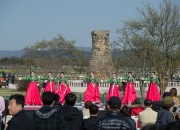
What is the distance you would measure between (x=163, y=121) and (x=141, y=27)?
28063 mm

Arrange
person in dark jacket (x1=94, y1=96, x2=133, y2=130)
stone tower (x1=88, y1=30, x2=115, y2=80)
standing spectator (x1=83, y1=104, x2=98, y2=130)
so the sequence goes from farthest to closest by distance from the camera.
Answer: stone tower (x1=88, y1=30, x2=115, y2=80) → standing spectator (x1=83, y1=104, x2=98, y2=130) → person in dark jacket (x1=94, y1=96, x2=133, y2=130)

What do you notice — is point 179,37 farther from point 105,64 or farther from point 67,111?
point 67,111

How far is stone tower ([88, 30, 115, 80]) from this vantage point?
45719 millimetres

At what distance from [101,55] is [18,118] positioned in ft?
130

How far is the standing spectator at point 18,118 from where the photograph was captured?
23.6 ft

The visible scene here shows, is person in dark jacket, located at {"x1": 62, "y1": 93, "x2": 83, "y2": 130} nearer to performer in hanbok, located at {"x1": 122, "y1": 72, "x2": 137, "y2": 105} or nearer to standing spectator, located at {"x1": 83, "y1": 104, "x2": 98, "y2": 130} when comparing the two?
standing spectator, located at {"x1": 83, "y1": 104, "x2": 98, "y2": 130}

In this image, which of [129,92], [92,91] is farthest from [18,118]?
[92,91]

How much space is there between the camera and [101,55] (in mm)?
46844

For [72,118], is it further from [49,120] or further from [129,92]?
[129,92]

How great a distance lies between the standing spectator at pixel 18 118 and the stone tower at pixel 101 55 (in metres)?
37.6

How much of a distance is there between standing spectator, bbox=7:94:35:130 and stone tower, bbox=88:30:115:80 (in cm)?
3759

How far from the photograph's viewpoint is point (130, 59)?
122 ft

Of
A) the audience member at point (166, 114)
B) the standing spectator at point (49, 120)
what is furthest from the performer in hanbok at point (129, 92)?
the standing spectator at point (49, 120)

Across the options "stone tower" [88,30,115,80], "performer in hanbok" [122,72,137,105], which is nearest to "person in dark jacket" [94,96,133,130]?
"performer in hanbok" [122,72,137,105]
